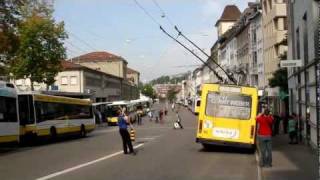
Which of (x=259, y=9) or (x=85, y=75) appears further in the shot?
(x=85, y=75)

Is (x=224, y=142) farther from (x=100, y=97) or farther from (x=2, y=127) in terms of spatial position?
(x=100, y=97)

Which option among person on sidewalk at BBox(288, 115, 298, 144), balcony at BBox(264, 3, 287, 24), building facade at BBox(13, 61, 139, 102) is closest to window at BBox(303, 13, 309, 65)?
person on sidewalk at BBox(288, 115, 298, 144)

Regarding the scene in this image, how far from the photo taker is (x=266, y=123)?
758 inches

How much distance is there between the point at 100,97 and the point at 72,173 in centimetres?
9894

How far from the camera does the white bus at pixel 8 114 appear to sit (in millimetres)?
28983

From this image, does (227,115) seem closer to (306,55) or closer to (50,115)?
(306,55)

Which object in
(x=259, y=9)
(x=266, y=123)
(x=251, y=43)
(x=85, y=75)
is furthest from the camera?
(x=85, y=75)

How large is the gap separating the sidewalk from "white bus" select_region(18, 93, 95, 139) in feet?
45.6

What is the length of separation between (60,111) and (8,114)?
9590 mm

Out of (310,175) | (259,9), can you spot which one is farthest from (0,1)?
(259,9)

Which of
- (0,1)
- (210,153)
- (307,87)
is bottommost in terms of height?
(210,153)

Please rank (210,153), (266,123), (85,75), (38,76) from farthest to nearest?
(85,75), (38,76), (210,153), (266,123)

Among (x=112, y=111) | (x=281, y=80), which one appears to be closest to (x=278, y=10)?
(x=281, y=80)

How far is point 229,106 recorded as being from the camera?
26484mm
